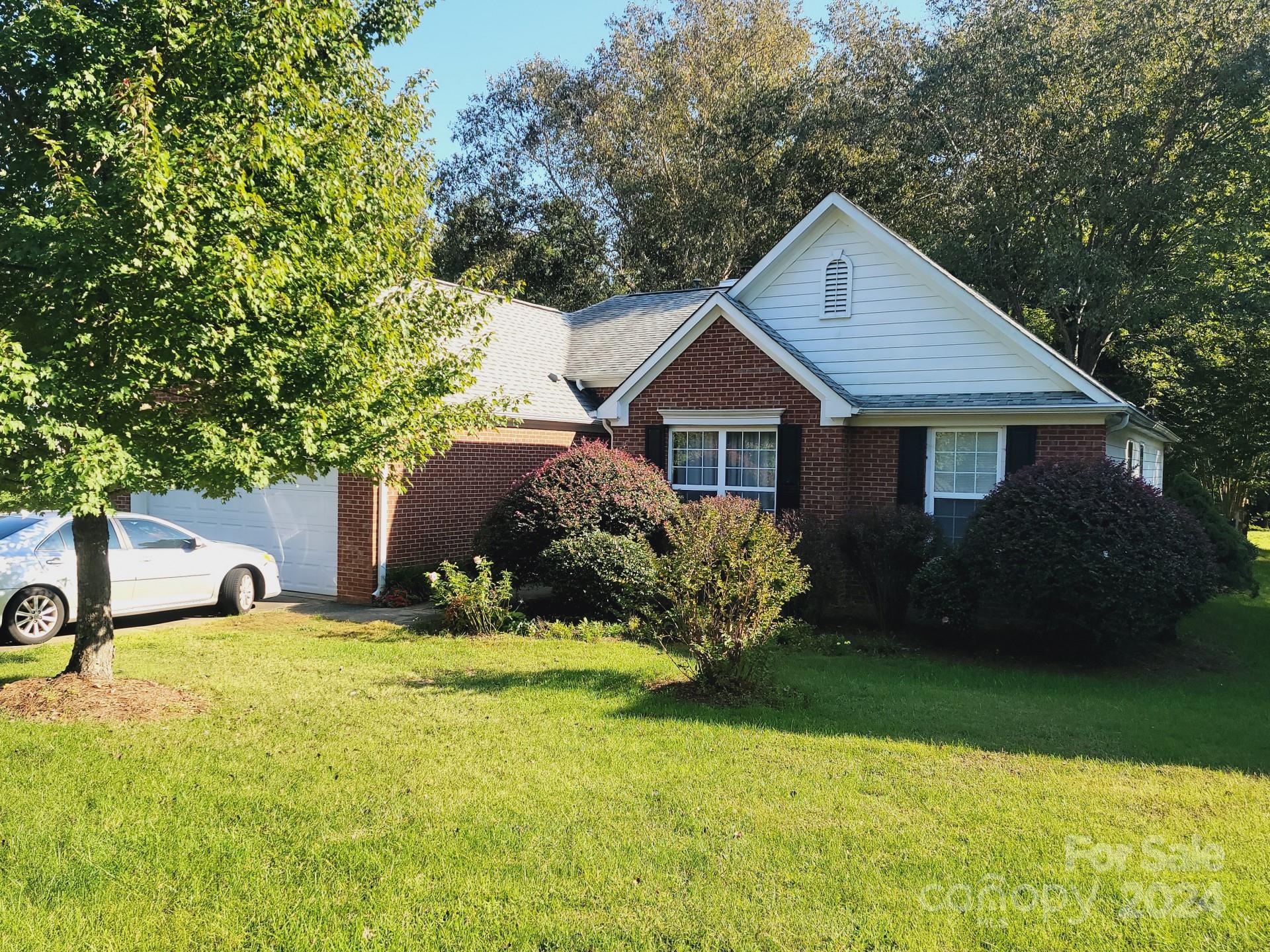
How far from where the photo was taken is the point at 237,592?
12.1 metres

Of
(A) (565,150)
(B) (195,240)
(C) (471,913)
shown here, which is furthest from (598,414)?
(A) (565,150)

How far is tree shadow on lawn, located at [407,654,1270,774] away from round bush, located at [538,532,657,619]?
8.58 feet

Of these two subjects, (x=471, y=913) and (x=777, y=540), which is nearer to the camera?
(x=471, y=913)

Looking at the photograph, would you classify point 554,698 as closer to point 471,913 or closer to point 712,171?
point 471,913

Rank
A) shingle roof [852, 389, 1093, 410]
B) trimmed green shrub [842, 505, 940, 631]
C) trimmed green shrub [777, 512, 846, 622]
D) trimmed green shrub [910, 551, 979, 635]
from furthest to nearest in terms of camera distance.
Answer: shingle roof [852, 389, 1093, 410], trimmed green shrub [777, 512, 846, 622], trimmed green shrub [842, 505, 940, 631], trimmed green shrub [910, 551, 979, 635]

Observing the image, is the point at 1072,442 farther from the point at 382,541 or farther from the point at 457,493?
the point at 382,541

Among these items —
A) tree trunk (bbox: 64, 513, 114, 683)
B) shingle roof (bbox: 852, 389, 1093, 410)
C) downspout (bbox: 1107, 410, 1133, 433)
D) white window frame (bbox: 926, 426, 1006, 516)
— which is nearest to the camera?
tree trunk (bbox: 64, 513, 114, 683)

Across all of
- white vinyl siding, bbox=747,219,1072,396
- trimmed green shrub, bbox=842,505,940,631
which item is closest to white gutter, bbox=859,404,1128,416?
white vinyl siding, bbox=747,219,1072,396

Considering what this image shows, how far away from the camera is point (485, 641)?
10.4 meters

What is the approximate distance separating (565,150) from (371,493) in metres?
25.8

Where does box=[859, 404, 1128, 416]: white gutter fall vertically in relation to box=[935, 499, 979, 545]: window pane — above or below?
above

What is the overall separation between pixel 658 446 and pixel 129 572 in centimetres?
803

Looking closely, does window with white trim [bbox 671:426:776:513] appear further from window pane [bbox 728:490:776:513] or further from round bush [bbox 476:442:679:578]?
round bush [bbox 476:442:679:578]

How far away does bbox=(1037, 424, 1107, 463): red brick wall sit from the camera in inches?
468
